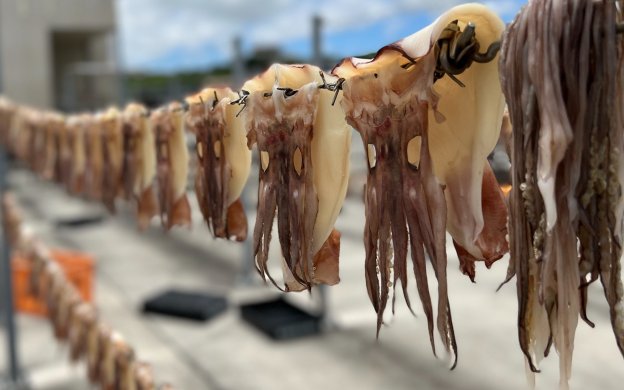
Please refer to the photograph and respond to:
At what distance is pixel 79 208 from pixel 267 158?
508 inches

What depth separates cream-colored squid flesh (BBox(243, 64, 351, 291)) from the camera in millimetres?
1088

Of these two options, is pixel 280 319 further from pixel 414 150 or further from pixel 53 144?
pixel 414 150

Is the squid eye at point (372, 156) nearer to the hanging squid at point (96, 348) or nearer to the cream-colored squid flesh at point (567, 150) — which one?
the cream-colored squid flesh at point (567, 150)

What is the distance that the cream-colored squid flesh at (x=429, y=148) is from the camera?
0.93 metres

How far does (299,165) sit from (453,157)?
0.29 metres

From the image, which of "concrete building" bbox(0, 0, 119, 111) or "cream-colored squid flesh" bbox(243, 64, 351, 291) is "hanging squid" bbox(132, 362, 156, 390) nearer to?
"cream-colored squid flesh" bbox(243, 64, 351, 291)

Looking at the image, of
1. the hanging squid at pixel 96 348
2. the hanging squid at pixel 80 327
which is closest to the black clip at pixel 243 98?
the hanging squid at pixel 96 348

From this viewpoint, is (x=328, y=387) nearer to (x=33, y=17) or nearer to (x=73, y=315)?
(x=73, y=315)

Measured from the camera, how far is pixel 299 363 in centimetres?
471

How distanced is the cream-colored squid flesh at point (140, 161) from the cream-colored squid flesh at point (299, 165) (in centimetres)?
96

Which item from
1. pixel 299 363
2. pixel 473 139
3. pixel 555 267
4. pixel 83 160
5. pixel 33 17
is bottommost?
pixel 299 363

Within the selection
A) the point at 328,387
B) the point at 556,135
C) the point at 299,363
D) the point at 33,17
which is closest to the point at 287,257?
the point at 556,135

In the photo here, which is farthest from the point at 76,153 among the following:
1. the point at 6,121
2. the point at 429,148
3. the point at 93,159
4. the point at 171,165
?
the point at 429,148

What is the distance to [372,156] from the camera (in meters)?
1.02
